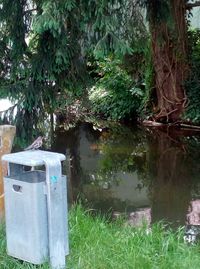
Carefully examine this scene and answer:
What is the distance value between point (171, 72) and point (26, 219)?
31.6 feet

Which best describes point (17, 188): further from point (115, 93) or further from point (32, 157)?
point (115, 93)

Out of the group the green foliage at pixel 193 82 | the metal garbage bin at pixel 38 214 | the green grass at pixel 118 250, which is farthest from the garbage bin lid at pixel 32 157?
the green foliage at pixel 193 82

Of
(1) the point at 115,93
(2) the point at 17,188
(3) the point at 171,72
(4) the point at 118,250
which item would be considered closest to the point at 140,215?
(4) the point at 118,250

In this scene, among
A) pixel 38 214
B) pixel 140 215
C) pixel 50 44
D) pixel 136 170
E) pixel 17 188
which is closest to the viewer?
pixel 38 214

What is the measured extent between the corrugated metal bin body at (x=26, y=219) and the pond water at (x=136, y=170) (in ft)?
9.51

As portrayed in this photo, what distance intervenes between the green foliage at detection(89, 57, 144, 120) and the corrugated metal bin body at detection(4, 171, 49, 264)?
10204 millimetres

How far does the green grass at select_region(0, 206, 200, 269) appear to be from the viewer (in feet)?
9.77

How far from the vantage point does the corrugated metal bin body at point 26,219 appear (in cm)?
274

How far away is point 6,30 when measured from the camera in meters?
5.05

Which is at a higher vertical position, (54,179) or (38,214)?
(54,179)

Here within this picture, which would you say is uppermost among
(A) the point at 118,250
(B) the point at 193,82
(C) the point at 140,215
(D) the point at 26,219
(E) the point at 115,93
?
(B) the point at 193,82

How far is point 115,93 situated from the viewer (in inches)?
526

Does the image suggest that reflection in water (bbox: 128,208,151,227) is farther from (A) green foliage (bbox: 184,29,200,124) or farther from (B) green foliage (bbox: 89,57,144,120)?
(B) green foliage (bbox: 89,57,144,120)

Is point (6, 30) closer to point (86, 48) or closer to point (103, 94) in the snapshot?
point (86, 48)
